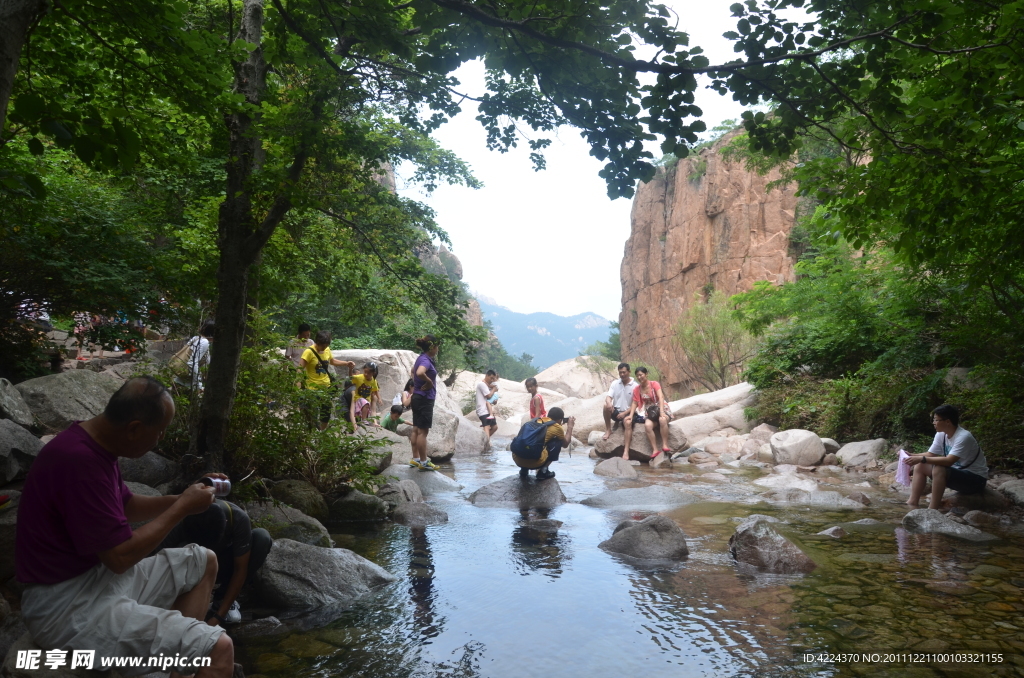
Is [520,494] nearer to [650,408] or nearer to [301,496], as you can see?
[301,496]

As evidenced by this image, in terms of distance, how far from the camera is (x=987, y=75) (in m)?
4.70

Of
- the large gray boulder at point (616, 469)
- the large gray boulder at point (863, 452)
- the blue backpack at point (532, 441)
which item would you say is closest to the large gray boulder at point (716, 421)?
the large gray boulder at point (863, 452)

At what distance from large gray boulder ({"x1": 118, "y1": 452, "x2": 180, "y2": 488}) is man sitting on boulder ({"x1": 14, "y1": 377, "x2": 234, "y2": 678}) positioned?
3.43 m

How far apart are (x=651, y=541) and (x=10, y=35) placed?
6002mm

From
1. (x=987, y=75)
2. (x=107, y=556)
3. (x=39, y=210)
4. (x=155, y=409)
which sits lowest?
(x=107, y=556)

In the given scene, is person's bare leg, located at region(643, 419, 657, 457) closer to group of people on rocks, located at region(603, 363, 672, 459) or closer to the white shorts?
group of people on rocks, located at region(603, 363, 672, 459)

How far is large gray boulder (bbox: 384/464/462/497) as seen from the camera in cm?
1009

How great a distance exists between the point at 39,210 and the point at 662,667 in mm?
6550

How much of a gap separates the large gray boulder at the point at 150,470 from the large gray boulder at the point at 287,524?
804 mm

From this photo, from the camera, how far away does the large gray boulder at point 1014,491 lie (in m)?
7.80

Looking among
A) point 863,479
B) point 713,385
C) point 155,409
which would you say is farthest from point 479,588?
point 713,385

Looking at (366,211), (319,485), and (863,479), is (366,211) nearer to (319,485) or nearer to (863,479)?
(319,485)

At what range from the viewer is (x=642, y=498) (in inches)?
365

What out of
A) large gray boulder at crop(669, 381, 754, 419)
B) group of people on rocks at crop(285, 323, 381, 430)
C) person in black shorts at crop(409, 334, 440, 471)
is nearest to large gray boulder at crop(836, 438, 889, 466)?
large gray boulder at crop(669, 381, 754, 419)
